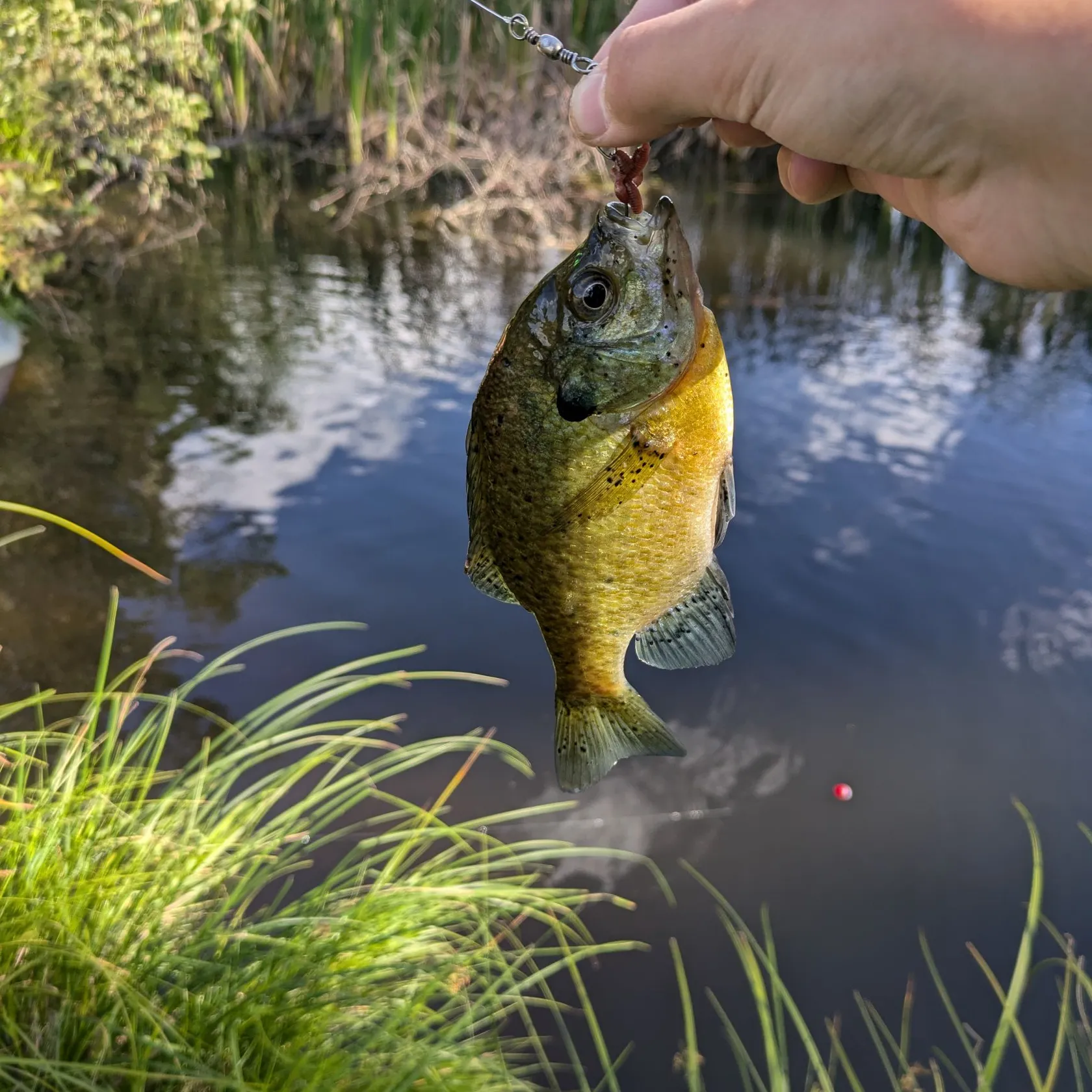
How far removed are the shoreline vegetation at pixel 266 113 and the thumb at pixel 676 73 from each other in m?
6.21

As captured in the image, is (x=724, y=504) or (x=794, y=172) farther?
(x=794, y=172)

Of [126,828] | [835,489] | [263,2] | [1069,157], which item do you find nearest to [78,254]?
Answer: [263,2]

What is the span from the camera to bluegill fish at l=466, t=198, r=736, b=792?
1.41 m

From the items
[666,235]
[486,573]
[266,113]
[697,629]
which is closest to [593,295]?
[666,235]

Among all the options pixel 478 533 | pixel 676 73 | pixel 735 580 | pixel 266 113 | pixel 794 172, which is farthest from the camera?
pixel 266 113

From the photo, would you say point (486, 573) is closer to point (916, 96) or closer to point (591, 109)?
point (591, 109)

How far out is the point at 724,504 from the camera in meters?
1.62

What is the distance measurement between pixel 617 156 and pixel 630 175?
0.07 meters

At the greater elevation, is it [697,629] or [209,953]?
[697,629]

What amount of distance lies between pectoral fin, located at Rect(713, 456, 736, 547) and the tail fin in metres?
0.35

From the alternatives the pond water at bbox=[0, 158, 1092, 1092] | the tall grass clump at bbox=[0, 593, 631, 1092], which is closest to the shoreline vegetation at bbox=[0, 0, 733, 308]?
the pond water at bbox=[0, 158, 1092, 1092]

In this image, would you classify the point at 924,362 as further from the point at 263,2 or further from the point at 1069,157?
the point at 263,2

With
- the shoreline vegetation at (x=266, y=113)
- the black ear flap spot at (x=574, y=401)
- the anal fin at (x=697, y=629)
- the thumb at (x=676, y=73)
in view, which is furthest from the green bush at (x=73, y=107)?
the anal fin at (x=697, y=629)

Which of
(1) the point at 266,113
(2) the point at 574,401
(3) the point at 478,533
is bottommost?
(3) the point at 478,533
